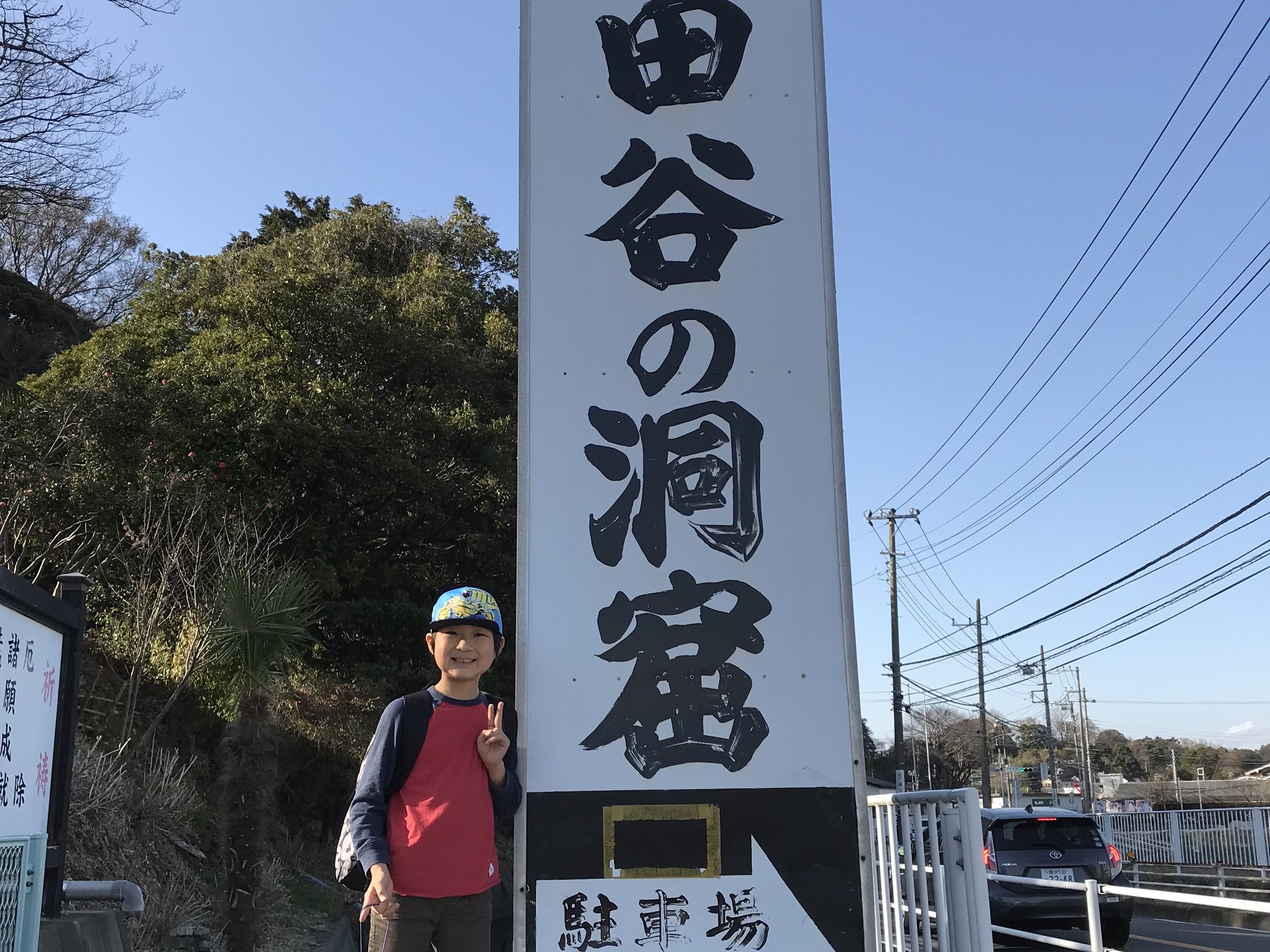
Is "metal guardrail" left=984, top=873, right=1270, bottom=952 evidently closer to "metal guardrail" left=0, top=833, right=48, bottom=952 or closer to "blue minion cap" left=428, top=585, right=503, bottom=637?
"blue minion cap" left=428, top=585, right=503, bottom=637

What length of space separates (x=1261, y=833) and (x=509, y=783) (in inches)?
710

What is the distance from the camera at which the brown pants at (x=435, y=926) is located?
8.79 feet

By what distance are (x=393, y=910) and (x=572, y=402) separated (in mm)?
1461

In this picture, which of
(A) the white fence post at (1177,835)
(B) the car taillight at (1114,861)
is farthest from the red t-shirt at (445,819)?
(A) the white fence post at (1177,835)

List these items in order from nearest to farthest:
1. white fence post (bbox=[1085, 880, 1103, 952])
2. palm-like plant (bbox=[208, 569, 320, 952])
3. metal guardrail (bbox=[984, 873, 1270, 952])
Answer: metal guardrail (bbox=[984, 873, 1270, 952]), white fence post (bbox=[1085, 880, 1103, 952]), palm-like plant (bbox=[208, 569, 320, 952])

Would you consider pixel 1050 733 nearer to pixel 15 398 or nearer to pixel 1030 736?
pixel 1030 736

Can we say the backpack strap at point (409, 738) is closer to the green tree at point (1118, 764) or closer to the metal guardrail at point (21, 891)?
the metal guardrail at point (21, 891)

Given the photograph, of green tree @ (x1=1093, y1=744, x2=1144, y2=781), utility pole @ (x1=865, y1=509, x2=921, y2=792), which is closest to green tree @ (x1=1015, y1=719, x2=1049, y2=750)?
green tree @ (x1=1093, y1=744, x2=1144, y2=781)

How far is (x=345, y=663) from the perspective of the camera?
13.8 m

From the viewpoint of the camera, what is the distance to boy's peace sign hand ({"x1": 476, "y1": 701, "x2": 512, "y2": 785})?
2773 millimetres

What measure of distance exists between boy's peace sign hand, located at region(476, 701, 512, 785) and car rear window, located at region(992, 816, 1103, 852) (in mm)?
8110

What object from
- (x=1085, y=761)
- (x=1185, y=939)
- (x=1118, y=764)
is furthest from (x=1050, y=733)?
→ (x=1185, y=939)

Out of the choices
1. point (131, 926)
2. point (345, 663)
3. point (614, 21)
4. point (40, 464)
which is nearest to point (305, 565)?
point (345, 663)

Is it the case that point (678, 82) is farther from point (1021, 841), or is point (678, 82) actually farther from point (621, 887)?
point (1021, 841)
